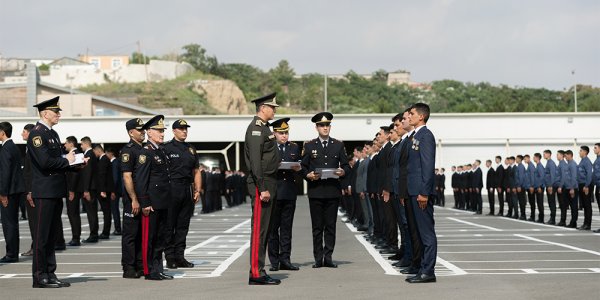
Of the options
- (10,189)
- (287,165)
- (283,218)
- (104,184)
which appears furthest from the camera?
(104,184)

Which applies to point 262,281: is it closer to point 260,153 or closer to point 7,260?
point 260,153

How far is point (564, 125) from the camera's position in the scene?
6519cm

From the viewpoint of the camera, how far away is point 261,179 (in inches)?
480

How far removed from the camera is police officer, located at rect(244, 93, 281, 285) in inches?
479

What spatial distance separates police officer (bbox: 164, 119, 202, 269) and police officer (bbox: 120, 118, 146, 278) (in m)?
1.56

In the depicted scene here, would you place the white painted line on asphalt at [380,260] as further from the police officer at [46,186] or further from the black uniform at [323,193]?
the police officer at [46,186]

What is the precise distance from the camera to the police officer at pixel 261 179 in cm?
1216

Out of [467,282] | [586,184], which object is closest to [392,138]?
[467,282]

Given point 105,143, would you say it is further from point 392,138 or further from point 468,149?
point 392,138

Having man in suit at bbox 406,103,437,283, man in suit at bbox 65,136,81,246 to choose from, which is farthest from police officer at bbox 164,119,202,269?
man in suit at bbox 65,136,81,246

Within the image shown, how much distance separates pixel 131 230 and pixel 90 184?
8.15 metres

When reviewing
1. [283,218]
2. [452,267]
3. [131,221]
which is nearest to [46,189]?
[131,221]

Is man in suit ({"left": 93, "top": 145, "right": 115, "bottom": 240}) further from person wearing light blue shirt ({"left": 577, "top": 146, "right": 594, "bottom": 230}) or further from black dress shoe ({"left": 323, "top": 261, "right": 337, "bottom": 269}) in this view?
person wearing light blue shirt ({"left": 577, "top": 146, "right": 594, "bottom": 230})

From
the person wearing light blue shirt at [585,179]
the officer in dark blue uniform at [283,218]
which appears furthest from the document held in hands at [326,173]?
the person wearing light blue shirt at [585,179]
